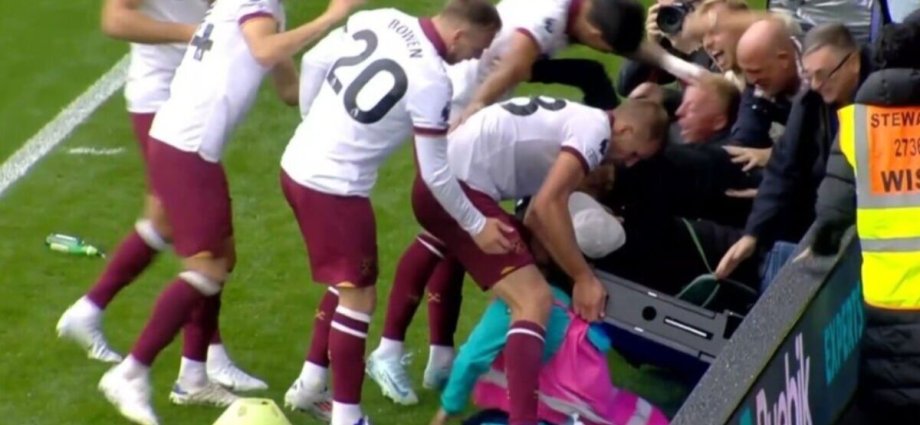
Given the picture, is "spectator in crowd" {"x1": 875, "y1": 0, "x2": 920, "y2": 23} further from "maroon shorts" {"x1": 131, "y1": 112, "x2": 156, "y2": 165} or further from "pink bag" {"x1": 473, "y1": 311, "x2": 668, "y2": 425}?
"maroon shorts" {"x1": 131, "y1": 112, "x2": 156, "y2": 165}

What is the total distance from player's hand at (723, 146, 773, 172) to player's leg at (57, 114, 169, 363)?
1.97 m

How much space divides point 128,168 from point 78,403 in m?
2.41

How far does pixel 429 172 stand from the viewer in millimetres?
5102

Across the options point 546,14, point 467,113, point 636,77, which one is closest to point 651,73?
point 636,77

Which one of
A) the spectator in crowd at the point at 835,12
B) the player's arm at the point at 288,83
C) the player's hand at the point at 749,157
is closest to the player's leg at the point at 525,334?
the player's arm at the point at 288,83

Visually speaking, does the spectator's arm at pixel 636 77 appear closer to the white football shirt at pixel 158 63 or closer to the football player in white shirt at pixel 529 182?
the football player in white shirt at pixel 529 182

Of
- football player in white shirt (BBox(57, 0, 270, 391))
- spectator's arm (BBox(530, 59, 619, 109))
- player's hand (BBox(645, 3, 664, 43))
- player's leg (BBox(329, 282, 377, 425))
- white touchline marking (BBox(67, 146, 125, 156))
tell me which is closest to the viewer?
player's leg (BBox(329, 282, 377, 425))

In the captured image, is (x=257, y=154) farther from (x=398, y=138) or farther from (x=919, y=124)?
(x=919, y=124)

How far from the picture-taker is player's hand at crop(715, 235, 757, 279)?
567 centimetres

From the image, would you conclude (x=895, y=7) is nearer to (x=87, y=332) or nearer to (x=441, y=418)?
(x=441, y=418)

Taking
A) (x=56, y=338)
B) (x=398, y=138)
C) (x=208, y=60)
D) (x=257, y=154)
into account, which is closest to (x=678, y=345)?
(x=398, y=138)

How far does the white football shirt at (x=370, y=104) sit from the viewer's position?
16.7 feet

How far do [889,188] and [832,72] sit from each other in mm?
692

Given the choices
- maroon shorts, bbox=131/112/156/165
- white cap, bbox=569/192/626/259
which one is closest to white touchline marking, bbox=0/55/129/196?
maroon shorts, bbox=131/112/156/165
